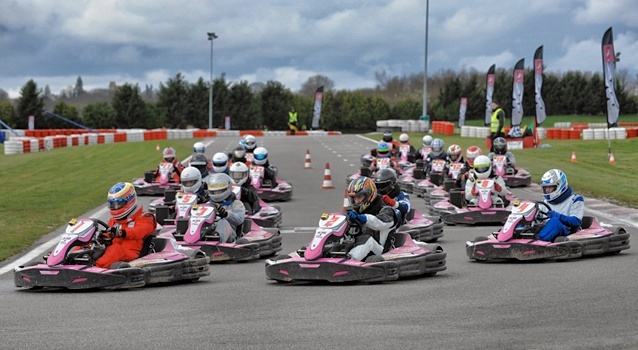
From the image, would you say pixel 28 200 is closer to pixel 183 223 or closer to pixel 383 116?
pixel 183 223

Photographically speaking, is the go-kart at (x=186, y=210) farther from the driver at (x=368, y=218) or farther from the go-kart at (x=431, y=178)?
the go-kart at (x=431, y=178)

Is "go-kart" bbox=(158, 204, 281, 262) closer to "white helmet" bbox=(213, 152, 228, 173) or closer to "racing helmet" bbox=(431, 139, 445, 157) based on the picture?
"white helmet" bbox=(213, 152, 228, 173)

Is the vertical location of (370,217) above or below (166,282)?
above

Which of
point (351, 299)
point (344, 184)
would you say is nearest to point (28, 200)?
point (344, 184)

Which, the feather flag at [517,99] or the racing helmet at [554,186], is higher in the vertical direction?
the feather flag at [517,99]

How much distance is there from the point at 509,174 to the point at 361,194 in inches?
620

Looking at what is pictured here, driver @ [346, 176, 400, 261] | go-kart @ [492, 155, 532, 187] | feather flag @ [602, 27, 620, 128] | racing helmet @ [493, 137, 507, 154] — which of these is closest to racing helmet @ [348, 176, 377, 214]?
driver @ [346, 176, 400, 261]

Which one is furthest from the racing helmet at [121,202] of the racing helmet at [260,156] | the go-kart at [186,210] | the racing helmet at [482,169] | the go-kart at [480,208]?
the racing helmet at [260,156]

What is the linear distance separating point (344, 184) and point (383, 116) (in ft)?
263

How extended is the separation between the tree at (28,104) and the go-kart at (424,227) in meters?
72.7

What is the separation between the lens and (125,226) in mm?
11695

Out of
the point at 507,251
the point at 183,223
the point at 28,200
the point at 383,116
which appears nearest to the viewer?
the point at 507,251

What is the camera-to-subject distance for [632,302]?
880 centimetres

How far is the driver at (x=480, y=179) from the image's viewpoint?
18719 millimetres
